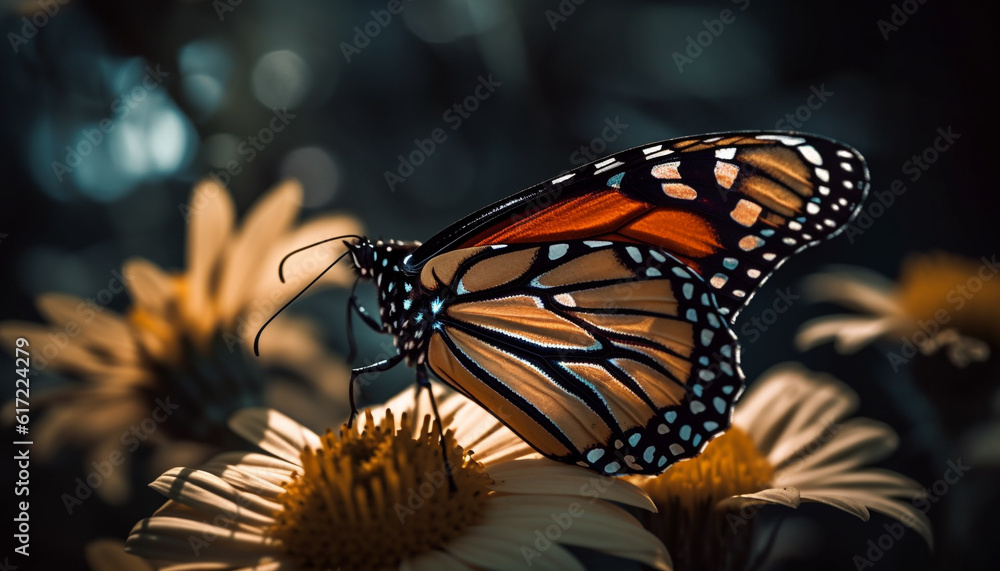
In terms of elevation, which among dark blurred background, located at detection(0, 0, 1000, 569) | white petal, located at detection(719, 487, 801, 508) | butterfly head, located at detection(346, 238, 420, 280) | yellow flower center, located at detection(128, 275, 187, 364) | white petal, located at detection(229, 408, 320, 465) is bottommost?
white petal, located at detection(719, 487, 801, 508)

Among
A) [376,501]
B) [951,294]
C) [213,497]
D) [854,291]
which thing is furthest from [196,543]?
[951,294]

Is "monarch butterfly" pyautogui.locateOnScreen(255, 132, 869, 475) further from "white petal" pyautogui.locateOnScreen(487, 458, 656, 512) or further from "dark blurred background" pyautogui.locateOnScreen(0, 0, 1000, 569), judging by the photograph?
"dark blurred background" pyautogui.locateOnScreen(0, 0, 1000, 569)

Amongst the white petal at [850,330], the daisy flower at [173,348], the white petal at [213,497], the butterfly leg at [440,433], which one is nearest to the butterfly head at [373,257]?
the butterfly leg at [440,433]

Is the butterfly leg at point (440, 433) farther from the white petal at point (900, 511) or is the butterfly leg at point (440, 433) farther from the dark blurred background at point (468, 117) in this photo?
the dark blurred background at point (468, 117)

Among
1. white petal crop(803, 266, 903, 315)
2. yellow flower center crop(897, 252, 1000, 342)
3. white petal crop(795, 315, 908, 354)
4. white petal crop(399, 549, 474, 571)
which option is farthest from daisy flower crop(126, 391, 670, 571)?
yellow flower center crop(897, 252, 1000, 342)

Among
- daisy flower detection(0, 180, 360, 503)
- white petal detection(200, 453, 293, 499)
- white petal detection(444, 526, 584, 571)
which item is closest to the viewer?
white petal detection(444, 526, 584, 571)

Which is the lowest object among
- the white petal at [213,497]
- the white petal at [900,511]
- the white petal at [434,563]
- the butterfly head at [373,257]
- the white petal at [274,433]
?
the white petal at [900,511]
